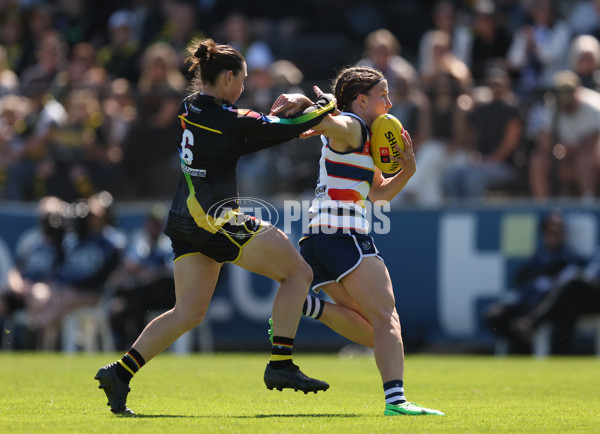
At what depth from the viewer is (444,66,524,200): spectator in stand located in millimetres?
13562

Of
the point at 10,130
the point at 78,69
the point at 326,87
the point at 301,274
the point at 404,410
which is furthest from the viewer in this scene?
the point at 78,69

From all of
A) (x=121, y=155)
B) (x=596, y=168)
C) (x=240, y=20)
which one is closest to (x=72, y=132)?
(x=121, y=155)

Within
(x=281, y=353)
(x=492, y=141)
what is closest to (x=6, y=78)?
(x=492, y=141)

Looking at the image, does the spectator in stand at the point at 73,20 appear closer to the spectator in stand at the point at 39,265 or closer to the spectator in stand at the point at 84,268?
the spectator in stand at the point at 39,265

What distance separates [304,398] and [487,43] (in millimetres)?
8570

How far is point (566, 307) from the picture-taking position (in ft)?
41.6

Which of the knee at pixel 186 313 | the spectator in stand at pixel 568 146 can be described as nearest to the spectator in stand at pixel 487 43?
→ the spectator in stand at pixel 568 146

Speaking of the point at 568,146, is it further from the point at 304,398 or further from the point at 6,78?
the point at 6,78

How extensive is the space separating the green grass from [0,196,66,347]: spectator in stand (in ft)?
6.94

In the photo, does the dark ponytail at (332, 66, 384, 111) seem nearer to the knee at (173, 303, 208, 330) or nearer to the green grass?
the knee at (173, 303, 208, 330)

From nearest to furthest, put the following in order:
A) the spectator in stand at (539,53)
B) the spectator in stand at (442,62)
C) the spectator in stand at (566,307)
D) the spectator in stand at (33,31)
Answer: the spectator in stand at (566,307), the spectator in stand at (442,62), the spectator in stand at (539,53), the spectator in stand at (33,31)

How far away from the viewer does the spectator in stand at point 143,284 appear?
13969 mm

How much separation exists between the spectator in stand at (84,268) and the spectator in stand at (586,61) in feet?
21.2

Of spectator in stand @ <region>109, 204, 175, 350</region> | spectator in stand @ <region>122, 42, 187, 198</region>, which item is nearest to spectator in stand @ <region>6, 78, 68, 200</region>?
spectator in stand @ <region>122, 42, 187, 198</region>
